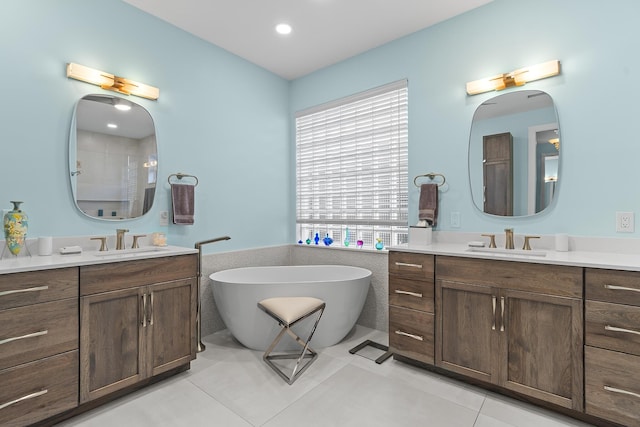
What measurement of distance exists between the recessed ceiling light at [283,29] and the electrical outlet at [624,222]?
9.37ft

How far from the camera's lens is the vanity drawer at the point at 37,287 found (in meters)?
1.60

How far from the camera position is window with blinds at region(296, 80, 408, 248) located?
3160mm

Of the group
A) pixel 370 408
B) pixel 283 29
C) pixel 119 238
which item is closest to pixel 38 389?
pixel 119 238

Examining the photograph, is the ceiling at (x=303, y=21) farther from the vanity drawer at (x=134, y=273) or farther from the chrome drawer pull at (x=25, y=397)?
the chrome drawer pull at (x=25, y=397)

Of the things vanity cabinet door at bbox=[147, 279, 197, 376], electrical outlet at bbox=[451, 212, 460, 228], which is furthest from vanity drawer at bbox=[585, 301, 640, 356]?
vanity cabinet door at bbox=[147, 279, 197, 376]

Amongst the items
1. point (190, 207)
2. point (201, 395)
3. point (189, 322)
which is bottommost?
point (201, 395)

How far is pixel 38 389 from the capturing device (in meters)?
1.68

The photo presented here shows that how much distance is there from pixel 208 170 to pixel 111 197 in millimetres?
877

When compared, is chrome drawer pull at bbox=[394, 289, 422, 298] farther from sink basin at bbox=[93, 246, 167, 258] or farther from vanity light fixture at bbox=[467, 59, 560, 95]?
sink basin at bbox=[93, 246, 167, 258]

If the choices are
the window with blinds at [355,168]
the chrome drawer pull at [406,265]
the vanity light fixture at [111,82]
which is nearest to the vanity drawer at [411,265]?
the chrome drawer pull at [406,265]

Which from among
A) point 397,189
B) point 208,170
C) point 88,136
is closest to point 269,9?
point 208,170

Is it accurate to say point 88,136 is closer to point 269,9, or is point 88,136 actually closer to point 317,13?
point 269,9

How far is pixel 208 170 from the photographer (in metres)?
3.13

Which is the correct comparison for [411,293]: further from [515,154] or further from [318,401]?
[515,154]
